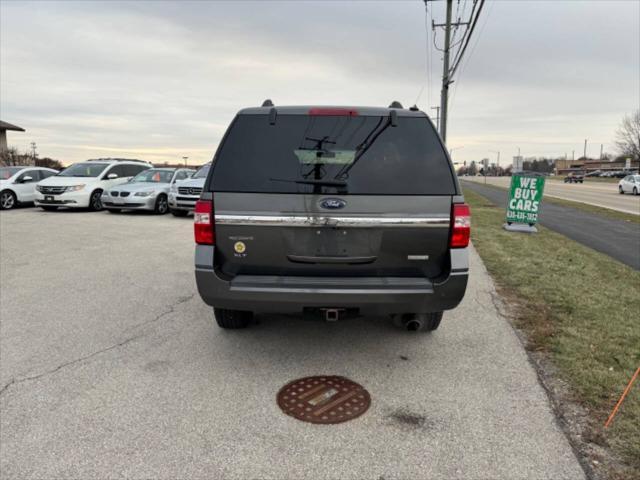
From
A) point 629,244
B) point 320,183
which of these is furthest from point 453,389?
point 629,244

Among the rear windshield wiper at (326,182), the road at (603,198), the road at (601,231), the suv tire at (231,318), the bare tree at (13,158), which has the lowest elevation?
the road at (603,198)

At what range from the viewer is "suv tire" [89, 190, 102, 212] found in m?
16.2

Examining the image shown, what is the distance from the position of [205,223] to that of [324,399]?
156cm

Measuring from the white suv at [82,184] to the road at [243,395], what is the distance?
10898 mm

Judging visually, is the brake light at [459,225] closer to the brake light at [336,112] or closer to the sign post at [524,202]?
the brake light at [336,112]

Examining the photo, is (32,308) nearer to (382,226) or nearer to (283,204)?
(283,204)

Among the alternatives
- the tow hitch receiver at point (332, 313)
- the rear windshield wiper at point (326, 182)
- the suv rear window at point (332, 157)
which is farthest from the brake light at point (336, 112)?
the tow hitch receiver at point (332, 313)

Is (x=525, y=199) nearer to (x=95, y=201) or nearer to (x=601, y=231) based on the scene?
(x=601, y=231)

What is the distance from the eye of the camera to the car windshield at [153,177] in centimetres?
1664

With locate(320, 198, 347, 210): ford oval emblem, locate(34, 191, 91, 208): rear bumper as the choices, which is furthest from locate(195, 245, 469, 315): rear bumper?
locate(34, 191, 91, 208): rear bumper

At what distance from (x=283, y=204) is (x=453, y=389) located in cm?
189

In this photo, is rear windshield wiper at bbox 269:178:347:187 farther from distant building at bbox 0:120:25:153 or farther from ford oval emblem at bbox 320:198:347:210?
distant building at bbox 0:120:25:153

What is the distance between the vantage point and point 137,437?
2844 millimetres

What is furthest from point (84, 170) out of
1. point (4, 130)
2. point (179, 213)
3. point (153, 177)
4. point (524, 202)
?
point (4, 130)
